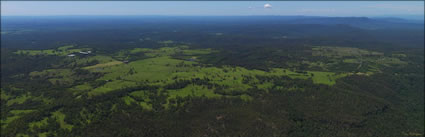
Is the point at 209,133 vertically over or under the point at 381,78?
under

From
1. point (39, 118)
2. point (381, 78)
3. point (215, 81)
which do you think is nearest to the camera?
point (39, 118)

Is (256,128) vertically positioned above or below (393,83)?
below

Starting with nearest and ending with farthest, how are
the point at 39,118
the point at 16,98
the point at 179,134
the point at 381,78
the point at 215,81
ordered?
the point at 179,134 < the point at 39,118 < the point at 16,98 < the point at 215,81 < the point at 381,78

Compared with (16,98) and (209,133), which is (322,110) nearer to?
(209,133)

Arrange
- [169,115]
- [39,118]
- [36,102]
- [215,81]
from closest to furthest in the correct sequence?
[39,118] < [169,115] < [36,102] < [215,81]

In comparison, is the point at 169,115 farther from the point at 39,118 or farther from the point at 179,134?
the point at 39,118

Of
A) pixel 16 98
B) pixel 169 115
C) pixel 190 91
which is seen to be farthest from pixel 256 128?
Result: pixel 16 98

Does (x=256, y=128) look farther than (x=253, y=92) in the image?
No

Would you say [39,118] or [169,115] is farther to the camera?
[169,115]

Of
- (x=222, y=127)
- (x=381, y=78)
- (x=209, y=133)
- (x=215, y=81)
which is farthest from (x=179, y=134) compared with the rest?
(x=381, y=78)
